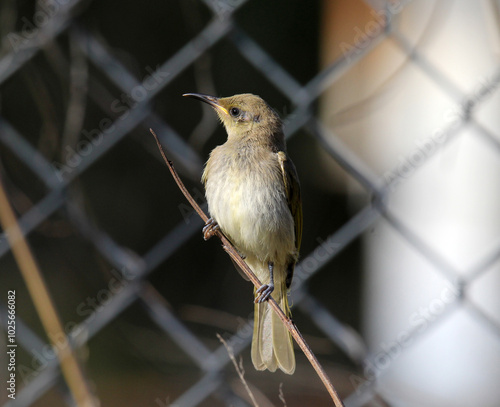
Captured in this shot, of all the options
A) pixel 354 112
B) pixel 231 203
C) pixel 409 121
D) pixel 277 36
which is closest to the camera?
pixel 231 203

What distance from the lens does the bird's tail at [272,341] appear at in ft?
3.37

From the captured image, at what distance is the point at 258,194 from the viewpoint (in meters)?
1.30

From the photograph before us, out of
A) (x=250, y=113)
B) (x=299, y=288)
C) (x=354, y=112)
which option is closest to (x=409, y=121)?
(x=354, y=112)

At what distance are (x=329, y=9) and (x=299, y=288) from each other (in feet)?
3.48

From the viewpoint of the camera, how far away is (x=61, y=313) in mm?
2359

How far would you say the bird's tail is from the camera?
3.37 feet

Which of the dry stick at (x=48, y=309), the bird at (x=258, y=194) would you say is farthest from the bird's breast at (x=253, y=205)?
the dry stick at (x=48, y=309)

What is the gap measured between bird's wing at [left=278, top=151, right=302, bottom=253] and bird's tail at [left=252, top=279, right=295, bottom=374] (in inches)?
4.4

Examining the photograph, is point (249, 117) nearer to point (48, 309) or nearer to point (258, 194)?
point (258, 194)

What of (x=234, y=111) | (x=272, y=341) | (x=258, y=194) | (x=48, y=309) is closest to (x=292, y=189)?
(x=258, y=194)

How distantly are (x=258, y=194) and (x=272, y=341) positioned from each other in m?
0.30

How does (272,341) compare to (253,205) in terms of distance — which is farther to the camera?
→ (253,205)

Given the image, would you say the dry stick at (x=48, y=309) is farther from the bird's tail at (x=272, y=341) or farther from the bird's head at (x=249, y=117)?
the bird's head at (x=249, y=117)

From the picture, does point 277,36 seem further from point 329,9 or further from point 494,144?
point 494,144
